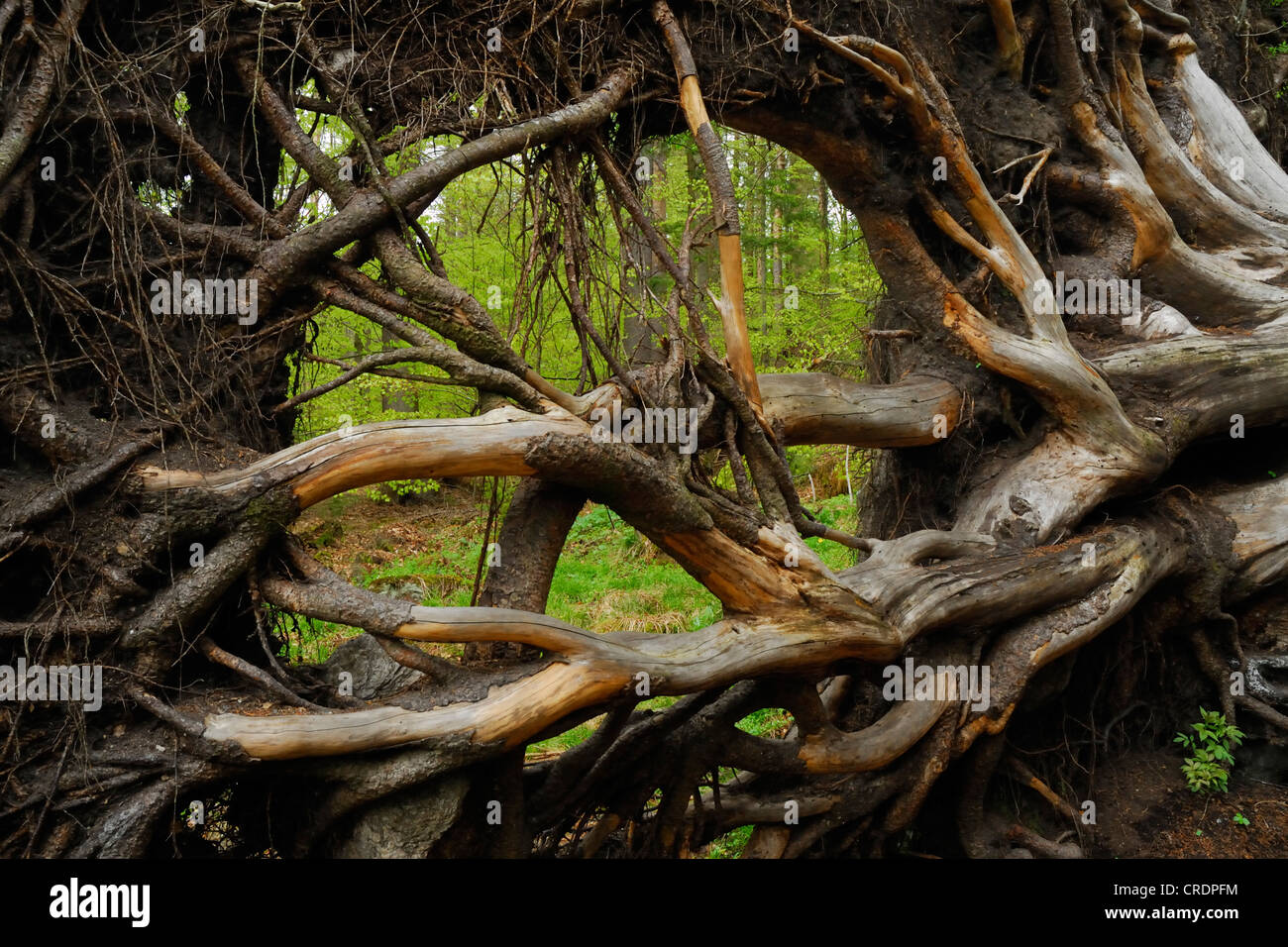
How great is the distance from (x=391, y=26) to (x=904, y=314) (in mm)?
3704

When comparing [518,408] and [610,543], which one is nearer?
[518,408]

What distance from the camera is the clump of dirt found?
5.53 meters

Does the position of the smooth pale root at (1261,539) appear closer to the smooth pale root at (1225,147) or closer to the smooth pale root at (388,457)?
the smooth pale root at (1225,147)

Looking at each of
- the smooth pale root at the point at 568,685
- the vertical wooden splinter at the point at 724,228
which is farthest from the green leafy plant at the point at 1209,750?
the vertical wooden splinter at the point at 724,228

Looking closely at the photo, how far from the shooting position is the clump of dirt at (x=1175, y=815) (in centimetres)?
553

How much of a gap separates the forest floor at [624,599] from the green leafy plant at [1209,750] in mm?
74

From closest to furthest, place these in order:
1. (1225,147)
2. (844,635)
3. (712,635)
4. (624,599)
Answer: (712,635) < (844,635) < (1225,147) < (624,599)

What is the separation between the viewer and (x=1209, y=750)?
20.2ft

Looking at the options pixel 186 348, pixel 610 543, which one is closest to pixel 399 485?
pixel 610 543

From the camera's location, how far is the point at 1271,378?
6.11 meters

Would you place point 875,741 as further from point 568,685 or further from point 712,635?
point 568,685

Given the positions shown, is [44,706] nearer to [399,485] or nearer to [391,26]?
[391,26]

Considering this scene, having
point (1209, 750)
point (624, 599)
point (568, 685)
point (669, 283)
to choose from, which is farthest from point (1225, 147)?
point (568, 685)

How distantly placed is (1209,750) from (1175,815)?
0.64m
